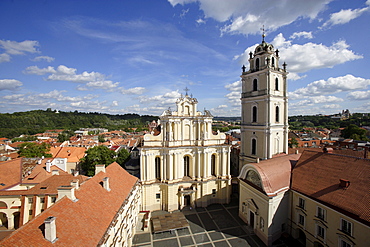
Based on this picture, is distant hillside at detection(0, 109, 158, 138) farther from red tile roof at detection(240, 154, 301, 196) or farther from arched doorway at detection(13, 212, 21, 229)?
red tile roof at detection(240, 154, 301, 196)

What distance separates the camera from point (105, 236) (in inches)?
486

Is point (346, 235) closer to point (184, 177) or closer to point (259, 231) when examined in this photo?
point (259, 231)

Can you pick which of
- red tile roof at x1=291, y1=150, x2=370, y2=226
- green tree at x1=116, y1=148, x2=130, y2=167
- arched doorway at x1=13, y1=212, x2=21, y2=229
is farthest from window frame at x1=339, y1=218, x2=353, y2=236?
green tree at x1=116, y1=148, x2=130, y2=167

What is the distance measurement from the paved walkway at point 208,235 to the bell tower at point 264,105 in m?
8.88

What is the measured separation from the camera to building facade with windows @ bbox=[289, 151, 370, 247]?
1343cm

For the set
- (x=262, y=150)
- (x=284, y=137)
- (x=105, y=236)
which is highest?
(x=284, y=137)

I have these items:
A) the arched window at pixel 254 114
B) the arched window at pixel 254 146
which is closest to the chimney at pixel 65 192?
the arched window at pixel 254 146

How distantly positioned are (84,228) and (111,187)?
6.55 meters

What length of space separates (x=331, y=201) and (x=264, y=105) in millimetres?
12627

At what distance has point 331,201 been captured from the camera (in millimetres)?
15023

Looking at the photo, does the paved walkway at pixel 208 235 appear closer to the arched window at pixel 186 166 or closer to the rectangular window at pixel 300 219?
the rectangular window at pixel 300 219

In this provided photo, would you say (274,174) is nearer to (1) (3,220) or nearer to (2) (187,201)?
(2) (187,201)

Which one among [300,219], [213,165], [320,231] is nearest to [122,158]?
[213,165]

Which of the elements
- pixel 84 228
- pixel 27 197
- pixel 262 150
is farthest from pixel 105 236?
pixel 262 150
